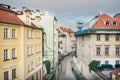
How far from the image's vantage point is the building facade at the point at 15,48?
2344 cm

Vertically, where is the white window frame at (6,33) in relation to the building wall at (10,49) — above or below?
above

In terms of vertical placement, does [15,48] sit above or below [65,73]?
above

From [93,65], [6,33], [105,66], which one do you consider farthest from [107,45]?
[6,33]

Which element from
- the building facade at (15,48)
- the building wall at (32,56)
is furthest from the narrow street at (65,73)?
the building facade at (15,48)

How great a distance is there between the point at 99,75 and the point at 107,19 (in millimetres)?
15292

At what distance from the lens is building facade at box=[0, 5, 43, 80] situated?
23438 mm

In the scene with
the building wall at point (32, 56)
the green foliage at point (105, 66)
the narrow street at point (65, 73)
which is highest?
the building wall at point (32, 56)

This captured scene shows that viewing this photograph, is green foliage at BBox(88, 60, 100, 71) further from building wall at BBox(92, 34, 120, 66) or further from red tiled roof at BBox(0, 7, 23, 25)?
red tiled roof at BBox(0, 7, 23, 25)

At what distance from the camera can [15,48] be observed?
2598 centimetres

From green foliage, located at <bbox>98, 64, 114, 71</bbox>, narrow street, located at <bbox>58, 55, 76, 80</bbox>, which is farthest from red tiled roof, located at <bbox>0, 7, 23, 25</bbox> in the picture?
narrow street, located at <bbox>58, 55, 76, 80</bbox>

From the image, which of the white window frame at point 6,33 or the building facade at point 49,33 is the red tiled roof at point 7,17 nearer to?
the white window frame at point 6,33

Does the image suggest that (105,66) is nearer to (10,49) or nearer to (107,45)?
(107,45)

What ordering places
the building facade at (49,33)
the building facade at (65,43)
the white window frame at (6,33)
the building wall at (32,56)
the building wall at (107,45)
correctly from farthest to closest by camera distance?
the building facade at (65,43) < the building facade at (49,33) < the building wall at (107,45) < the building wall at (32,56) < the white window frame at (6,33)

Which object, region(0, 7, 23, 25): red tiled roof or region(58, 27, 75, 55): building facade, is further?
region(58, 27, 75, 55): building facade
